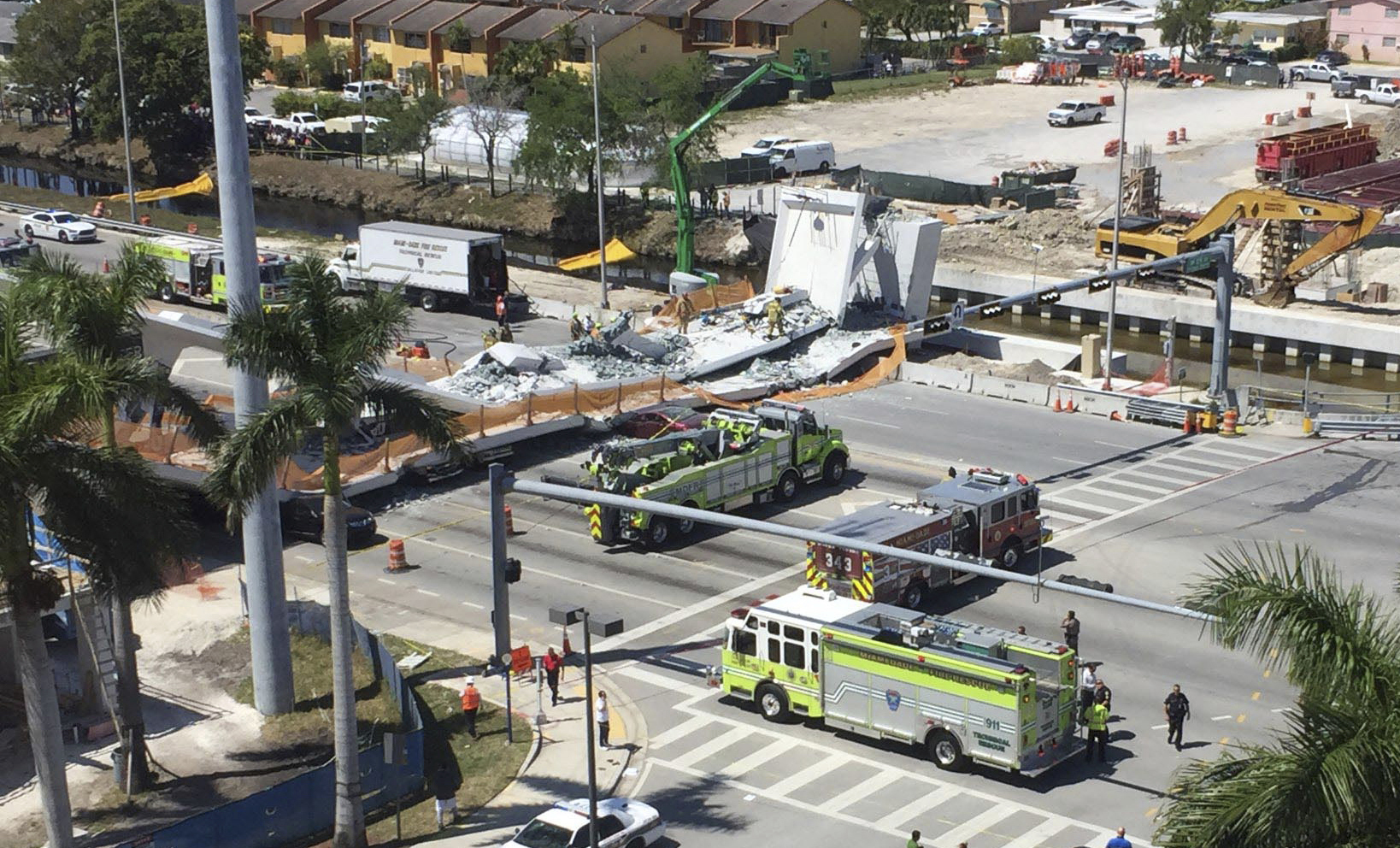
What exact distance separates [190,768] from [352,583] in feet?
31.9

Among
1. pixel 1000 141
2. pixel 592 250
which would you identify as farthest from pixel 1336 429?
pixel 1000 141

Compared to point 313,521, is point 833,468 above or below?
above

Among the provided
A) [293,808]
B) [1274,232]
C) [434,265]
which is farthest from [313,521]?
[1274,232]

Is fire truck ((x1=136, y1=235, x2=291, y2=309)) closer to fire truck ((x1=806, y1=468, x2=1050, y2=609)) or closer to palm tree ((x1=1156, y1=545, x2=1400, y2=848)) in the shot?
fire truck ((x1=806, y1=468, x2=1050, y2=609))

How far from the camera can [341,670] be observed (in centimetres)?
2847

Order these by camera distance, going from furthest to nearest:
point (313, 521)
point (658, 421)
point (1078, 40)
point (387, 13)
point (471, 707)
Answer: point (1078, 40), point (387, 13), point (658, 421), point (313, 521), point (471, 707)

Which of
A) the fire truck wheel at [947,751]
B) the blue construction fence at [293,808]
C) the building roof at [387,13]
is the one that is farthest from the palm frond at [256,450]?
the building roof at [387,13]

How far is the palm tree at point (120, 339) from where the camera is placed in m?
29.0

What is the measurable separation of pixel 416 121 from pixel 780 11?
138 feet

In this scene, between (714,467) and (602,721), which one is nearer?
(602,721)

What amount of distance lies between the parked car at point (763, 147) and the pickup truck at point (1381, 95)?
36.5 metres

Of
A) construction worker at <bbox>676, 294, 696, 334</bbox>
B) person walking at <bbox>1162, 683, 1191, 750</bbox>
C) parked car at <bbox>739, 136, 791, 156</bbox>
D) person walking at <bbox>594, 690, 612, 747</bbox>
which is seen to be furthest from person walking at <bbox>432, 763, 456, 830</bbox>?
parked car at <bbox>739, 136, 791, 156</bbox>

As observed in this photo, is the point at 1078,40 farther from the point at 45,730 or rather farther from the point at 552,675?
the point at 45,730

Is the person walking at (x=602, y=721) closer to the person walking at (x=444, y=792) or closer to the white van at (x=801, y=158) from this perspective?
the person walking at (x=444, y=792)
